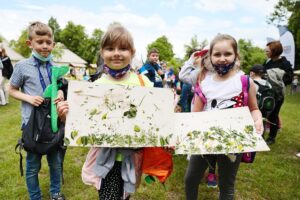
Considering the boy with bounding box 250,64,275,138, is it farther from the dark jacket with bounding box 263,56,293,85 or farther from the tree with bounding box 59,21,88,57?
the tree with bounding box 59,21,88,57

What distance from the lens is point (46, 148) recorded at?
9.33 feet

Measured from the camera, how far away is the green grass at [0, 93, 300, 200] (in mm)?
3674

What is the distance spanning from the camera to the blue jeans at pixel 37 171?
2.94m

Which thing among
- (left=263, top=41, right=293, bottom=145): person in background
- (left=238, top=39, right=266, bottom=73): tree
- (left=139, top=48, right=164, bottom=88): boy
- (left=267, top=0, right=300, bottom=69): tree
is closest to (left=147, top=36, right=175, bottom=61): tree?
(left=238, top=39, right=266, bottom=73): tree

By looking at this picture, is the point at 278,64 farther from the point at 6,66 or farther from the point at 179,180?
the point at 6,66

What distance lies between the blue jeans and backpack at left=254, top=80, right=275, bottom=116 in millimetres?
3492

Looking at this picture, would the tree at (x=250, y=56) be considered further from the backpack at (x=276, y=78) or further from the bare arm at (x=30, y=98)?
the bare arm at (x=30, y=98)

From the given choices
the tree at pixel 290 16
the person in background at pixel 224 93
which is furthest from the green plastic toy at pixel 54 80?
the tree at pixel 290 16

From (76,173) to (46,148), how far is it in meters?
1.63

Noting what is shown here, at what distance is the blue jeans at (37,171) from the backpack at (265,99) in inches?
137

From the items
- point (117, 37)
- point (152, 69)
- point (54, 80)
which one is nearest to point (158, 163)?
point (117, 37)

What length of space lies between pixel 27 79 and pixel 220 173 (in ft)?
6.86

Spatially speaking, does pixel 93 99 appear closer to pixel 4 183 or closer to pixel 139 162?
pixel 139 162

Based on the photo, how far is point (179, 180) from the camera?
13.5 feet
